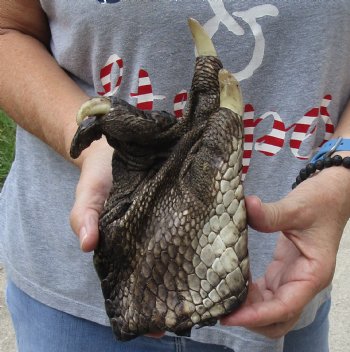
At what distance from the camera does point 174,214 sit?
70 centimetres

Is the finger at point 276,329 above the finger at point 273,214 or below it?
below

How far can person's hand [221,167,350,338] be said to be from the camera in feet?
2.28

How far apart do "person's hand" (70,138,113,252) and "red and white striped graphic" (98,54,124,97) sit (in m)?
0.09

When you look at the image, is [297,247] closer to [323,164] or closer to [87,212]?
[323,164]

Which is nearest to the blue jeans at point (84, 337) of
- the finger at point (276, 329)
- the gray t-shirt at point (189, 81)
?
the gray t-shirt at point (189, 81)

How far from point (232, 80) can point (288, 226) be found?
18cm

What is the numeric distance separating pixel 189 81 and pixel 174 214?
0.97ft

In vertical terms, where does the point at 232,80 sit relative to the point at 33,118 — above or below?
above

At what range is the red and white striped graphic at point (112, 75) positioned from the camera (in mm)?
938

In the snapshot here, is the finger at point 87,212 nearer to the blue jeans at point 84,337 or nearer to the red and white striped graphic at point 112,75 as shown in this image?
the red and white striped graphic at point 112,75

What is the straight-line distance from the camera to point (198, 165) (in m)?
0.69

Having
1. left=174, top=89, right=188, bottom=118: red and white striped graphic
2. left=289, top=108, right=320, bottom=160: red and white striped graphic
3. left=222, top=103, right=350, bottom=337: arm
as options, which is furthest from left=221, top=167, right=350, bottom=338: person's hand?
left=174, top=89, right=188, bottom=118: red and white striped graphic

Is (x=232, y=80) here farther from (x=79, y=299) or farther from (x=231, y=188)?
(x=79, y=299)

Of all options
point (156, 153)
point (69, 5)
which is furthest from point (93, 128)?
point (69, 5)
